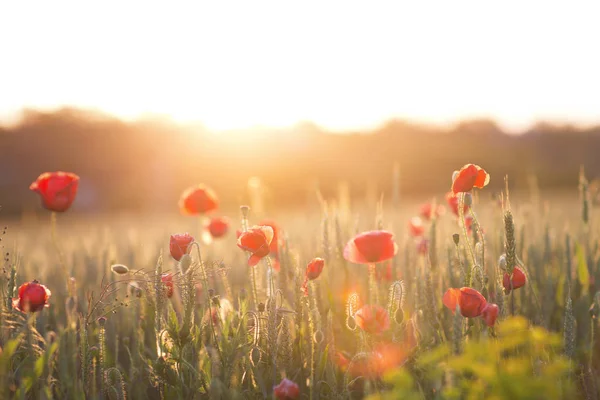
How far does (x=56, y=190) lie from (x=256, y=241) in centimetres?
86

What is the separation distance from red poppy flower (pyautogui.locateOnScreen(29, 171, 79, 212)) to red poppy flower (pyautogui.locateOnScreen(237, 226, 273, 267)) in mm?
783

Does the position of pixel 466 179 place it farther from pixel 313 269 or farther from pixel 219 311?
pixel 219 311

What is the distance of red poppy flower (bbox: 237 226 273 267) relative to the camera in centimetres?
173

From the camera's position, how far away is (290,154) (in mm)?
19906

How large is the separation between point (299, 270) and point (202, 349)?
40 cm

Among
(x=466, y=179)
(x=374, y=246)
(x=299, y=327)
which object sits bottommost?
(x=299, y=327)

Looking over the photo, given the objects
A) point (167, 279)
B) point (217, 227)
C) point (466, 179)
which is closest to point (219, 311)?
point (167, 279)

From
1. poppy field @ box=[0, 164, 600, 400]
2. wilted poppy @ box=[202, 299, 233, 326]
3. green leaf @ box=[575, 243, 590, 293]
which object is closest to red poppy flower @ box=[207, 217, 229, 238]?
poppy field @ box=[0, 164, 600, 400]

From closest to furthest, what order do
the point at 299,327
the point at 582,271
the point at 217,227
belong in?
1. the point at 299,327
2. the point at 582,271
3. the point at 217,227

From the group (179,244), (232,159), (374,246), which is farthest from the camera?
(232,159)

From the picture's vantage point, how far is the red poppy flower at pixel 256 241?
173cm

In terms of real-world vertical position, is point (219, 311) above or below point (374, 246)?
below

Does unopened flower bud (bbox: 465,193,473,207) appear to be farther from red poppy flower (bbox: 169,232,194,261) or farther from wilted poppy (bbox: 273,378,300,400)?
red poppy flower (bbox: 169,232,194,261)

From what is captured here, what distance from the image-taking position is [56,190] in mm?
2098
